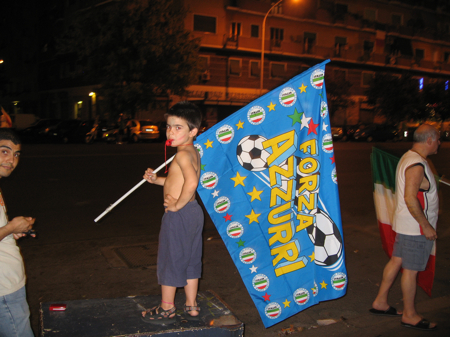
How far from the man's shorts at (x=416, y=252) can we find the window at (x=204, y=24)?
108 feet

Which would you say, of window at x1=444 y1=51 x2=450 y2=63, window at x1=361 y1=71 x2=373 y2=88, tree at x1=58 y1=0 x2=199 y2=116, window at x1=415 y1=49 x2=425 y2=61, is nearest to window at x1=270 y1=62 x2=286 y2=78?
window at x1=361 y1=71 x2=373 y2=88

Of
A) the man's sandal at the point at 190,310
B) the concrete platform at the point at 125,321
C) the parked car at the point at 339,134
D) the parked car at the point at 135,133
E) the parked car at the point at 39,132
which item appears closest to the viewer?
the concrete platform at the point at 125,321

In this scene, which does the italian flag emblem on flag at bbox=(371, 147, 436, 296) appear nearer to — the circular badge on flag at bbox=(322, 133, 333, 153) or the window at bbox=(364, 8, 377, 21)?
the circular badge on flag at bbox=(322, 133, 333, 153)

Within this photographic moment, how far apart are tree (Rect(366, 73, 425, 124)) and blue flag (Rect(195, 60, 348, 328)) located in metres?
40.0

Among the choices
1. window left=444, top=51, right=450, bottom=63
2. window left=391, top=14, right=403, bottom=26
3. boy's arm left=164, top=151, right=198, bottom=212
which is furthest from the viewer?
window left=444, top=51, right=450, bottom=63

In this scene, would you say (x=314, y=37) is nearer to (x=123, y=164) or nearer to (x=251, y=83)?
(x=251, y=83)

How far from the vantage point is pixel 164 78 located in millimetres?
28078

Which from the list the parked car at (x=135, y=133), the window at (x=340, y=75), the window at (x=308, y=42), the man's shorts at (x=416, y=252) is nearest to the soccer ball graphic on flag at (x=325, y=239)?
the man's shorts at (x=416, y=252)

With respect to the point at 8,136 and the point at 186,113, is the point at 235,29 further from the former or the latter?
the point at 8,136

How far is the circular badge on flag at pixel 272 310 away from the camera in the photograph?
10.4 ft

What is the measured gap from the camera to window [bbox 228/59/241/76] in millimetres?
36312

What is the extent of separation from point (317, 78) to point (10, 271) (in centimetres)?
237

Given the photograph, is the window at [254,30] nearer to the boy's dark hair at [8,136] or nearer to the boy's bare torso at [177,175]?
the boy's bare torso at [177,175]

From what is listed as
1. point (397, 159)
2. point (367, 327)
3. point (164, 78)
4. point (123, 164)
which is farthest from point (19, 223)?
point (164, 78)
